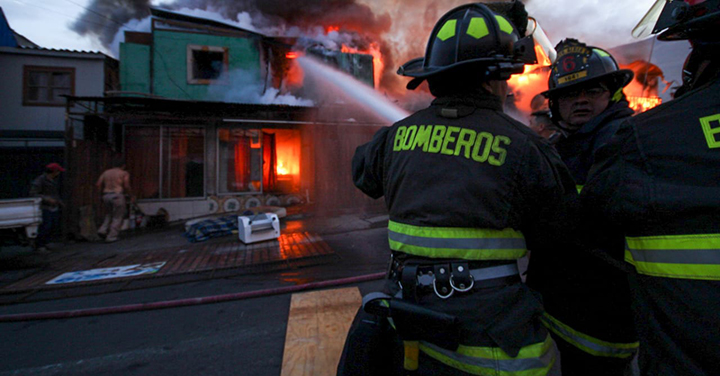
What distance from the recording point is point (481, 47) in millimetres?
1426

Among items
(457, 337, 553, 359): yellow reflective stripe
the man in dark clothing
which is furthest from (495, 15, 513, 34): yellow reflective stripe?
the man in dark clothing

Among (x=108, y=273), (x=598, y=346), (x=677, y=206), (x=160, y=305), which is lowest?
(x=160, y=305)

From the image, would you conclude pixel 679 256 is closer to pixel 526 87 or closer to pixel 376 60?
pixel 526 87

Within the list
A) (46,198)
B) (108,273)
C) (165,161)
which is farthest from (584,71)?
(165,161)

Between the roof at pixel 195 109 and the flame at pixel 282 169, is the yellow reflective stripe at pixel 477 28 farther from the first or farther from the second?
the flame at pixel 282 169

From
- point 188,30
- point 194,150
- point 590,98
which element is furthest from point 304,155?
point 590,98

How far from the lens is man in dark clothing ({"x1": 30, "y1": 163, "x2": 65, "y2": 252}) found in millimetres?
7199

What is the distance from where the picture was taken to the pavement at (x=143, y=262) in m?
4.78

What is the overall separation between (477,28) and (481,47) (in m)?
0.09

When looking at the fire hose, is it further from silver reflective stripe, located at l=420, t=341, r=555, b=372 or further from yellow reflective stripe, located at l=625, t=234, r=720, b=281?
yellow reflective stripe, located at l=625, t=234, r=720, b=281

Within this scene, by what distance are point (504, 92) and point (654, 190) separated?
828 millimetres

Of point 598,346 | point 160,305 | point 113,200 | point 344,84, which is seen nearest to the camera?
point 598,346

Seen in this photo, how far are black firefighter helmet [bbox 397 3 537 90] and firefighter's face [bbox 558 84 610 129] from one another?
32.6 inches

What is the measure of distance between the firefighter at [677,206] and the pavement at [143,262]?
4506mm
